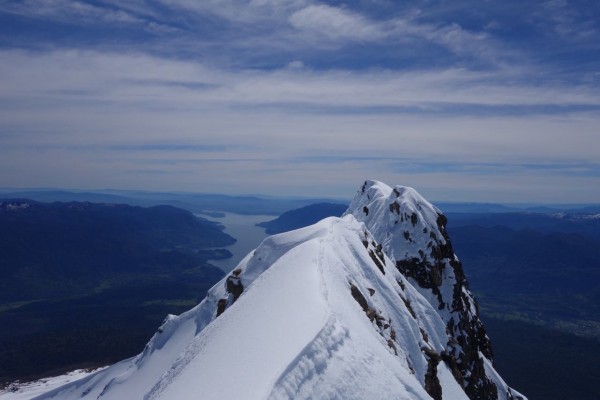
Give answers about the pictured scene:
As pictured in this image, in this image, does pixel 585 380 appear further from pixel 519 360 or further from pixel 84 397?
pixel 84 397

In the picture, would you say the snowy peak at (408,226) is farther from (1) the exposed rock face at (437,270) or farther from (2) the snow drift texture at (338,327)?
(2) the snow drift texture at (338,327)

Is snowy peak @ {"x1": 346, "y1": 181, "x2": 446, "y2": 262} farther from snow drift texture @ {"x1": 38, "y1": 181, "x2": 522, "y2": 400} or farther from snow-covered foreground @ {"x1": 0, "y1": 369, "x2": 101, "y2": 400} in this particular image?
snow-covered foreground @ {"x1": 0, "y1": 369, "x2": 101, "y2": 400}

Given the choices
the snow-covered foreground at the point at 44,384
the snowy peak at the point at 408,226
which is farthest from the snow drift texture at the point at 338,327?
the snow-covered foreground at the point at 44,384

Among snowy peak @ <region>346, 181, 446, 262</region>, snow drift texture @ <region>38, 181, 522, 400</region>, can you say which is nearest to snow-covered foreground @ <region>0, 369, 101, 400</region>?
snow drift texture @ <region>38, 181, 522, 400</region>

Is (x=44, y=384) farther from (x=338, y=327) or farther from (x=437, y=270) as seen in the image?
(x=338, y=327)

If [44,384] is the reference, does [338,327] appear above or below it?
above

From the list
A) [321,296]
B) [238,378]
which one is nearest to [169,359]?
[321,296]

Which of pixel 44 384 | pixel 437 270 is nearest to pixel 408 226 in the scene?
pixel 437 270
